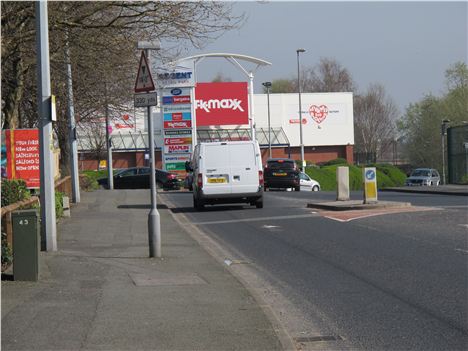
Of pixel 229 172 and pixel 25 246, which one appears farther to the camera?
pixel 229 172

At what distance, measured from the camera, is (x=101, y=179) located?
147 feet

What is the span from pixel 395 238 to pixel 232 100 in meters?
48.0

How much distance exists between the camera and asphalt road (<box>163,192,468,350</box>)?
745cm

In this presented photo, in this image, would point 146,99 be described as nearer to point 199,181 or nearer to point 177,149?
point 199,181

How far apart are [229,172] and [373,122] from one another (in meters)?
62.8

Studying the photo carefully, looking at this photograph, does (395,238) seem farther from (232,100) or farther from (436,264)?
(232,100)

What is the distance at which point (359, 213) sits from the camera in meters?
20.2

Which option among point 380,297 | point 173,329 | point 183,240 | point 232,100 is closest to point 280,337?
point 173,329

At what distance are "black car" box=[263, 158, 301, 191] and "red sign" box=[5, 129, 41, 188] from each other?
19.8 m

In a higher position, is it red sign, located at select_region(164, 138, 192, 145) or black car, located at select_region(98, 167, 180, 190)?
red sign, located at select_region(164, 138, 192, 145)

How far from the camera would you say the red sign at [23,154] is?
19.4 meters

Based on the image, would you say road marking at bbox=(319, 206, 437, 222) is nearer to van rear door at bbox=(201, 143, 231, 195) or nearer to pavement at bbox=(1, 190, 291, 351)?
van rear door at bbox=(201, 143, 231, 195)

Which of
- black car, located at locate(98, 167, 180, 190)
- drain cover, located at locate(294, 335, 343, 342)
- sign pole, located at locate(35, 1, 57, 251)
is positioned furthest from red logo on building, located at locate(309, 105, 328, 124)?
drain cover, located at locate(294, 335, 343, 342)

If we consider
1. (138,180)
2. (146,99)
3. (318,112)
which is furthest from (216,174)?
(318,112)
